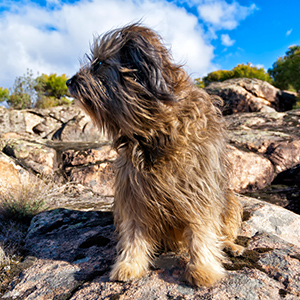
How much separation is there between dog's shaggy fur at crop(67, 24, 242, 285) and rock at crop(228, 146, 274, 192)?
322cm

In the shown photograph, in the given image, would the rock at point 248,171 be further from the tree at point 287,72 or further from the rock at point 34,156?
the tree at point 287,72

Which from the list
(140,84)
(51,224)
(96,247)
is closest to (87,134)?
(51,224)

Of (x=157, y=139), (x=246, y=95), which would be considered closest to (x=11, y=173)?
(x=157, y=139)

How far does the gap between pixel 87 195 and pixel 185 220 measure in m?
3.18

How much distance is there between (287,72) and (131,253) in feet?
101

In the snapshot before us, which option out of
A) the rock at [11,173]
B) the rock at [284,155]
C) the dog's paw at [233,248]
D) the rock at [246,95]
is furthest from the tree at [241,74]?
the dog's paw at [233,248]

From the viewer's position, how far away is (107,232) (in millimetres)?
3287

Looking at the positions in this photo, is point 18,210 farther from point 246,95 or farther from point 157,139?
point 246,95

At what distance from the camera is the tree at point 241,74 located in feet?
92.7

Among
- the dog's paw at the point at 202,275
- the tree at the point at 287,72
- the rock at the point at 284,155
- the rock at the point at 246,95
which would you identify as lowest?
the dog's paw at the point at 202,275

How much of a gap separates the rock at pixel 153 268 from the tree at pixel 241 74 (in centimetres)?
2796

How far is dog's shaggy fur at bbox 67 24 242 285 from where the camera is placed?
2189mm

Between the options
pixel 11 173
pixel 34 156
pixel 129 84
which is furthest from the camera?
pixel 34 156

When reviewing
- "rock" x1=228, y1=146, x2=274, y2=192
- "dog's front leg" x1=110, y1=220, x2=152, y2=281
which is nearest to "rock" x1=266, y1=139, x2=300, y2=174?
"rock" x1=228, y1=146, x2=274, y2=192
